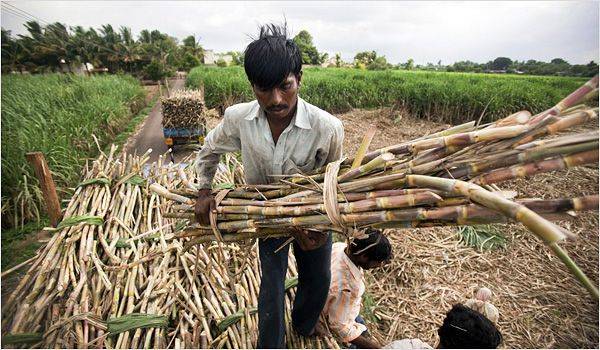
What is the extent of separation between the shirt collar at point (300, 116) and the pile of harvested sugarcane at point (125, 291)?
2.40 ft

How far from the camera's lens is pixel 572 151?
0.77 meters

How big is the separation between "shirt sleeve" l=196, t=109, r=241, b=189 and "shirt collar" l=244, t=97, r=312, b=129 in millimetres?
126

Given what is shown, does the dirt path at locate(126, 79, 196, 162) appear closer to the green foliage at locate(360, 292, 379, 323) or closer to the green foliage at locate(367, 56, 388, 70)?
the green foliage at locate(360, 292, 379, 323)

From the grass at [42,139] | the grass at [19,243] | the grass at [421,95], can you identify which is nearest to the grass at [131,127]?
the grass at [42,139]

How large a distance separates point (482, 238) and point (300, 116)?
3.23 m

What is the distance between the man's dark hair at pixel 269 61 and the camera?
1246mm

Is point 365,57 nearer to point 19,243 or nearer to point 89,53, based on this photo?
point 89,53

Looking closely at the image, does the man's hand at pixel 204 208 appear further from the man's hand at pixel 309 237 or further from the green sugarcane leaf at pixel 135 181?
the green sugarcane leaf at pixel 135 181

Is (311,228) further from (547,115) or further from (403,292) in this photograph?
(403,292)

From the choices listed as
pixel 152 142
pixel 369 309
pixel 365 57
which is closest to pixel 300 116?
pixel 369 309

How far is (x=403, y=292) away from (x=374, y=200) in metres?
2.15

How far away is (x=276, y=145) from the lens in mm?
1523

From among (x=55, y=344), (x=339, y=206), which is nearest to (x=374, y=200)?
(x=339, y=206)

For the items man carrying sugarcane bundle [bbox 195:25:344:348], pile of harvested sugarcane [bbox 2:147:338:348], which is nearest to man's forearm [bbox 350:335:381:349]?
pile of harvested sugarcane [bbox 2:147:338:348]
